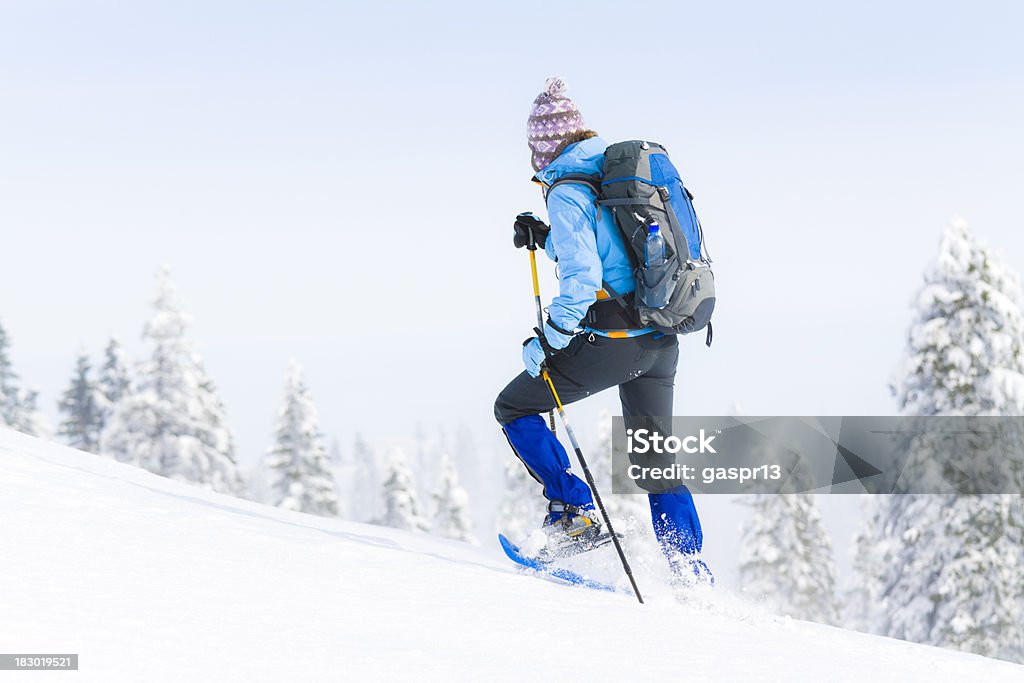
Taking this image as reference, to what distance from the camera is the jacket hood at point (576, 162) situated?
5.77m

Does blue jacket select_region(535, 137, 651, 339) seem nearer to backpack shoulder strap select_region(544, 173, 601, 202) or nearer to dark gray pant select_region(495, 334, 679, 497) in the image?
backpack shoulder strap select_region(544, 173, 601, 202)

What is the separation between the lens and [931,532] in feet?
60.3

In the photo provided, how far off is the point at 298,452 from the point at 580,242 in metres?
30.5

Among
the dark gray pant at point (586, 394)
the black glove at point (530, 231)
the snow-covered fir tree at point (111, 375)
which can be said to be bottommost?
the dark gray pant at point (586, 394)

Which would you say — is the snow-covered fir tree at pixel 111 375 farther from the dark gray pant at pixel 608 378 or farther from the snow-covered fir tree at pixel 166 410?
the dark gray pant at pixel 608 378

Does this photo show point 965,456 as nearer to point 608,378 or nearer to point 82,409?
point 608,378

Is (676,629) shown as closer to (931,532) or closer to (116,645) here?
Result: (116,645)

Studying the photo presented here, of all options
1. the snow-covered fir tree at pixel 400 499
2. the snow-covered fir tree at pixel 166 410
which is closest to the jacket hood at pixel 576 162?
the snow-covered fir tree at pixel 166 410

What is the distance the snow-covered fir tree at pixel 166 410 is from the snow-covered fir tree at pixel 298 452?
298cm

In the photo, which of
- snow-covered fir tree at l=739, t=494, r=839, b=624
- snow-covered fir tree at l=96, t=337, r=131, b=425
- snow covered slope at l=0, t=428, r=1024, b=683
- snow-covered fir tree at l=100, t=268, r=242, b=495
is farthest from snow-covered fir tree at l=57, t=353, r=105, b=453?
snow covered slope at l=0, t=428, r=1024, b=683

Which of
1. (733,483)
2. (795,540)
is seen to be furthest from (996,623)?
(795,540)

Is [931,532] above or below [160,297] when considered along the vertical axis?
below

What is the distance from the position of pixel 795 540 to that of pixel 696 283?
2893cm

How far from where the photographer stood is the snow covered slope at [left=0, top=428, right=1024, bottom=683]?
136 inches
